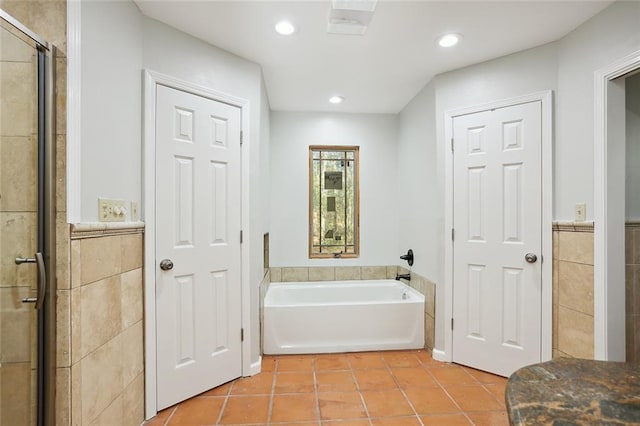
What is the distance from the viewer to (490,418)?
1905 mm

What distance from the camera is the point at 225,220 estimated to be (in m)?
2.27

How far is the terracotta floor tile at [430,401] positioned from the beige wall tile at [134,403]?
1.68m

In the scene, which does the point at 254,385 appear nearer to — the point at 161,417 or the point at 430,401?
the point at 161,417

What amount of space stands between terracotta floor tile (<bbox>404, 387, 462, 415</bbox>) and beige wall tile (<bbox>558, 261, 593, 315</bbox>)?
1014 millimetres

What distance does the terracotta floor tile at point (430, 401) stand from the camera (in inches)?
78.4

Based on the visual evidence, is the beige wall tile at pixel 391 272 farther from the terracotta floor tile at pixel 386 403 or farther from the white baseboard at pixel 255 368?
the white baseboard at pixel 255 368

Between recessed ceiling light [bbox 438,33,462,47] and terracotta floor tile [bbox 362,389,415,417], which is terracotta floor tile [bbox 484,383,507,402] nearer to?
terracotta floor tile [bbox 362,389,415,417]

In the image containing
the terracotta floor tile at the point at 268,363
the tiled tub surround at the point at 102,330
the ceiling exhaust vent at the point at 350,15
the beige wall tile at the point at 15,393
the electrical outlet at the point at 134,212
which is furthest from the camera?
the terracotta floor tile at the point at 268,363

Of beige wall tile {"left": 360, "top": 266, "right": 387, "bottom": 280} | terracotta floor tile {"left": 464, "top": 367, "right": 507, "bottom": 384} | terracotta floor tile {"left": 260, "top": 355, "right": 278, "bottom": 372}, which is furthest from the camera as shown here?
beige wall tile {"left": 360, "top": 266, "right": 387, "bottom": 280}

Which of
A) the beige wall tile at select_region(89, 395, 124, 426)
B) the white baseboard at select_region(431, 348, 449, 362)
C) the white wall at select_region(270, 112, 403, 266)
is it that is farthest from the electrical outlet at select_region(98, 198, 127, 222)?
the white baseboard at select_region(431, 348, 449, 362)

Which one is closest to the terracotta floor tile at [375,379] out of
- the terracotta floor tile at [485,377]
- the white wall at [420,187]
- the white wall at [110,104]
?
the terracotta floor tile at [485,377]

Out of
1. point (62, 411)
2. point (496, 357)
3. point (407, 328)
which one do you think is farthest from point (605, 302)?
point (62, 411)

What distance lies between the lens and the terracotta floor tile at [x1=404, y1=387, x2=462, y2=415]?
6.53ft

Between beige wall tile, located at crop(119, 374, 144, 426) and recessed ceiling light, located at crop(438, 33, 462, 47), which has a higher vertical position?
recessed ceiling light, located at crop(438, 33, 462, 47)
